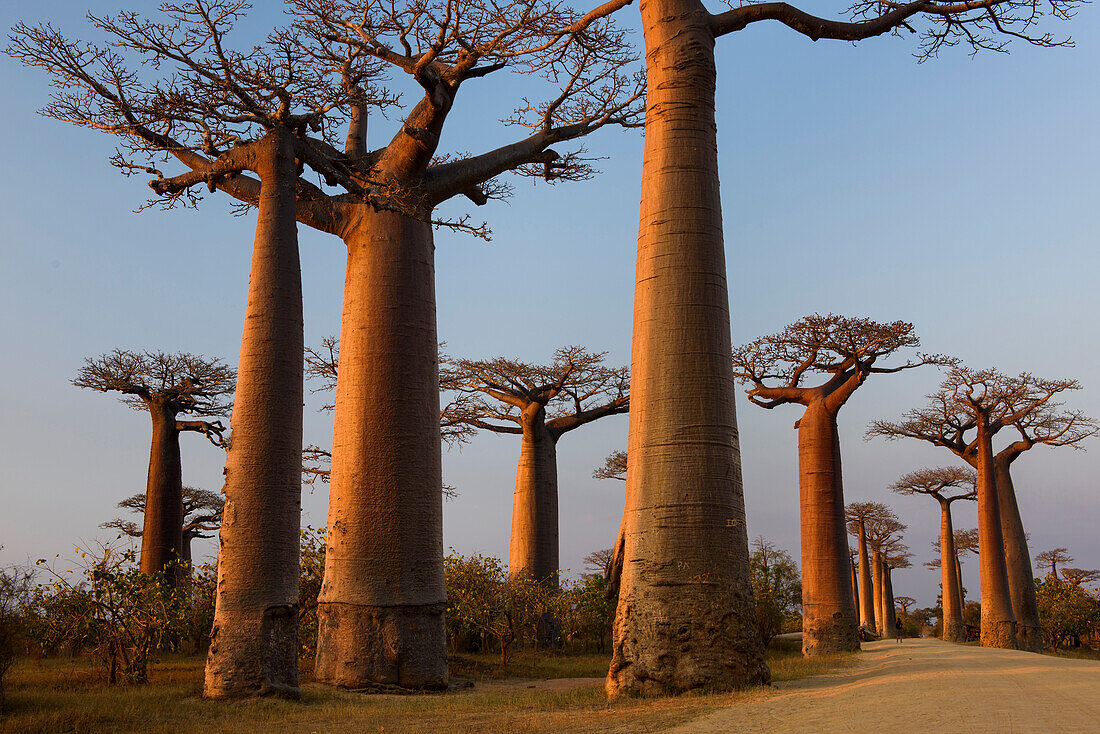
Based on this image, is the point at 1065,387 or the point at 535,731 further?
the point at 1065,387

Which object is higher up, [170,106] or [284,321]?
[170,106]

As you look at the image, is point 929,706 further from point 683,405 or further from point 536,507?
point 536,507

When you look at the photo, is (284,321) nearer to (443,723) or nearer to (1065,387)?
(443,723)

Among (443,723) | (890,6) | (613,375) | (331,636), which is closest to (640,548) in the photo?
(443,723)

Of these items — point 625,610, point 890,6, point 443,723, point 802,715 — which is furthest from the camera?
point 890,6

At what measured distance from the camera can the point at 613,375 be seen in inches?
703

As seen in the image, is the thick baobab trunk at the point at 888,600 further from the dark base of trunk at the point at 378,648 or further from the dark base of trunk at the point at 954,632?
the dark base of trunk at the point at 378,648

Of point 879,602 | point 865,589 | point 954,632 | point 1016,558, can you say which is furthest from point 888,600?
point 1016,558

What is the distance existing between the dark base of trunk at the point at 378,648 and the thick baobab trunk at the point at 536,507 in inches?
322

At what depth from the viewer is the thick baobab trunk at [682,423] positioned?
20.6 feet

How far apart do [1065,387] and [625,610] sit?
15.0 m

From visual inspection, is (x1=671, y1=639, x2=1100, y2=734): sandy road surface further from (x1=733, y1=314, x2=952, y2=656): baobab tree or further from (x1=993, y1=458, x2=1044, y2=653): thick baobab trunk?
(x1=993, y1=458, x2=1044, y2=653): thick baobab trunk

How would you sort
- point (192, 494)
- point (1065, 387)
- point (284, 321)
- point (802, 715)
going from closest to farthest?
point (802, 715) → point (284, 321) → point (1065, 387) → point (192, 494)

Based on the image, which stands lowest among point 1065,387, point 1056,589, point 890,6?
point 1056,589
